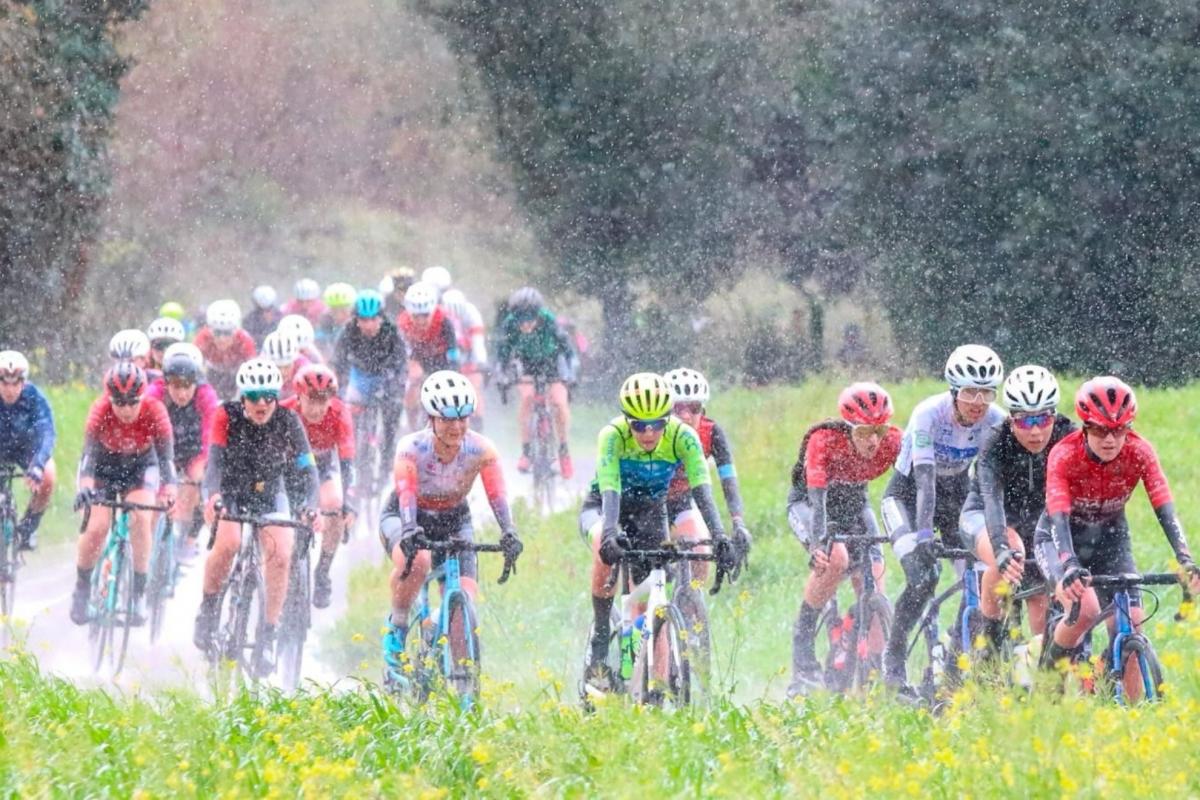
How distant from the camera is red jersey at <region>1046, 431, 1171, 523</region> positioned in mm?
9758

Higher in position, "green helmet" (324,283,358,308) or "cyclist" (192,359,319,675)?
"green helmet" (324,283,358,308)

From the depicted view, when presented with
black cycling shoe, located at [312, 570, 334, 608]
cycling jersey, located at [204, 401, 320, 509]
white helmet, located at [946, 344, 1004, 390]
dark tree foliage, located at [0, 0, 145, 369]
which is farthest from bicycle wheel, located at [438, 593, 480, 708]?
dark tree foliage, located at [0, 0, 145, 369]

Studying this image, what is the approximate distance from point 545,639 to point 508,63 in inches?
909

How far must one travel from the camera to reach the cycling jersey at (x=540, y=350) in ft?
66.9

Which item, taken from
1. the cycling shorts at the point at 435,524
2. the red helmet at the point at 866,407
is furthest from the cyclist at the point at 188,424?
the red helmet at the point at 866,407

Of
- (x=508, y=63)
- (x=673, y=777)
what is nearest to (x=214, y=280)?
(x=508, y=63)

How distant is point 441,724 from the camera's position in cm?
913

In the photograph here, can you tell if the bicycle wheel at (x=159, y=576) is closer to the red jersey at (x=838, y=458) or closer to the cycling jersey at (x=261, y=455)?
the cycling jersey at (x=261, y=455)

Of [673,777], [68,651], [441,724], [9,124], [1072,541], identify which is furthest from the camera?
[9,124]

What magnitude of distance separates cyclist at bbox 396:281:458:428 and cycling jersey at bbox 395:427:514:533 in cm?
819

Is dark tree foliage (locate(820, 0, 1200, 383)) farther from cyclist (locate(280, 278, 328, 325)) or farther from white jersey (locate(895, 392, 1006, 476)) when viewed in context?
white jersey (locate(895, 392, 1006, 476))

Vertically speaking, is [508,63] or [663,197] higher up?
[508,63]

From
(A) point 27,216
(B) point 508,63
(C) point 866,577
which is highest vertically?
(B) point 508,63

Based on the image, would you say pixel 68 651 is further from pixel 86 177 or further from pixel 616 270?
pixel 616 270
